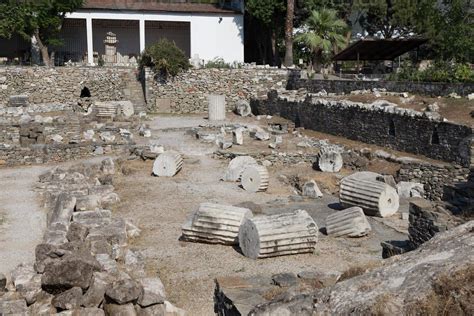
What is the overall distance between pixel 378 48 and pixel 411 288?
28.7 m

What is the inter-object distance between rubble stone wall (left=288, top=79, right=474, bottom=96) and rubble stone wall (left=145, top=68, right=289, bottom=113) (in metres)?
2.45

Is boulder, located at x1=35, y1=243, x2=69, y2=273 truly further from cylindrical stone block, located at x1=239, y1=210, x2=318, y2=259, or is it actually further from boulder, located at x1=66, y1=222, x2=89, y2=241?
cylindrical stone block, located at x1=239, y1=210, x2=318, y2=259

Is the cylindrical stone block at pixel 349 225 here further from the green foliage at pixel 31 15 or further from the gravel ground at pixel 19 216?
the green foliage at pixel 31 15

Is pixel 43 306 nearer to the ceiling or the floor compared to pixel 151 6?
nearer to the floor

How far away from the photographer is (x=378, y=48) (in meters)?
32.3

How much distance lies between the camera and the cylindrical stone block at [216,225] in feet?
38.8

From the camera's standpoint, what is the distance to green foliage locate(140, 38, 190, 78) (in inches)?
1353

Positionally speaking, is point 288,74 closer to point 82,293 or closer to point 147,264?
point 147,264

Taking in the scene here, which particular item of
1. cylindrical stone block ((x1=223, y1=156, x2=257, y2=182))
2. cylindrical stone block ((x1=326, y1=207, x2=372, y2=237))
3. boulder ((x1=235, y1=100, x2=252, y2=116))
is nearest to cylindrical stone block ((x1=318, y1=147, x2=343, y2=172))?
Answer: cylindrical stone block ((x1=223, y1=156, x2=257, y2=182))

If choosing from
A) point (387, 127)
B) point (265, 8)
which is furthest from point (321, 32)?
point (387, 127)

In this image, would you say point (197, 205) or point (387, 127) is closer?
point (197, 205)

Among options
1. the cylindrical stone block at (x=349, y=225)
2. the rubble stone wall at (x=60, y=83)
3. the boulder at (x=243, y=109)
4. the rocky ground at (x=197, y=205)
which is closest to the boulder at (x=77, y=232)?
the rocky ground at (x=197, y=205)

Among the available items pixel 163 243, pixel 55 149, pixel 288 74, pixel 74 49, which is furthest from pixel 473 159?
pixel 74 49

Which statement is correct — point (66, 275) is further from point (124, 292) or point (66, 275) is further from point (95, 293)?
point (124, 292)
